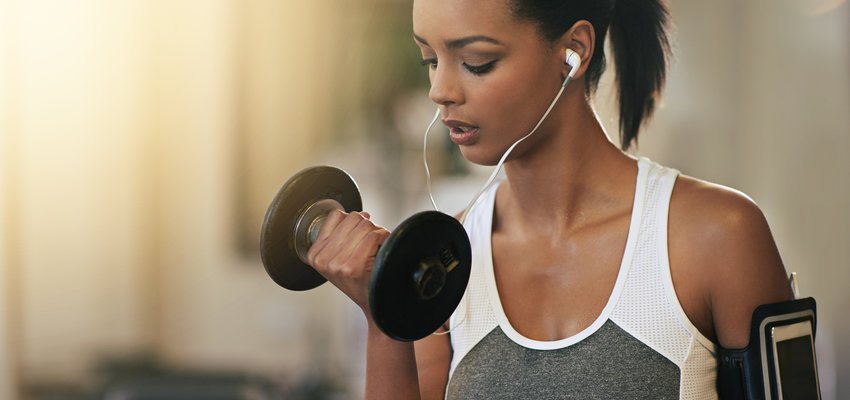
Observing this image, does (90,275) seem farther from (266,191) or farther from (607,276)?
(607,276)

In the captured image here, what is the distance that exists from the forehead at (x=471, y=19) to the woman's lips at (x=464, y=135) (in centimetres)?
9

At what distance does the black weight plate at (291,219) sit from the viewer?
0.84 m

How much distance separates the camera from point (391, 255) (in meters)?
0.72

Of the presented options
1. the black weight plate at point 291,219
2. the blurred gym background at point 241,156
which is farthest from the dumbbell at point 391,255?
the blurred gym background at point 241,156

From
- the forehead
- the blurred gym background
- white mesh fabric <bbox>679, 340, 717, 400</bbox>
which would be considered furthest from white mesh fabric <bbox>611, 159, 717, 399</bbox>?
the blurred gym background

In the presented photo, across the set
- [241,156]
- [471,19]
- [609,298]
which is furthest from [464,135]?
[241,156]

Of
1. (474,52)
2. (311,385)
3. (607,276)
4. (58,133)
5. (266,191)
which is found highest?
(474,52)

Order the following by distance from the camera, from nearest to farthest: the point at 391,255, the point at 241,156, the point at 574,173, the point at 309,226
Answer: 1. the point at 391,255
2. the point at 309,226
3. the point at 574,173
4. the point at 241,156

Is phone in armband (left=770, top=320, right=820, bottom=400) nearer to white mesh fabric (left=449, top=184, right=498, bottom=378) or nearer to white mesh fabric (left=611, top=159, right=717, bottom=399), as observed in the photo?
white mesh fabric (left=611, top=159, right=717, bottom=399)

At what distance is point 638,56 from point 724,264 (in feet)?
0.86

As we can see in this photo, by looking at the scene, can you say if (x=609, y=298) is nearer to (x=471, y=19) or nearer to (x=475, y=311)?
(x=475, y=311)

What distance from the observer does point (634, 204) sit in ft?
3.03

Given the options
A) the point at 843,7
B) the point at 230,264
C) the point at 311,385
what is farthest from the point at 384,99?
the point at 843,7

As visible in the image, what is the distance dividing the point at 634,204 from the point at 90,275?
222 centimetres
